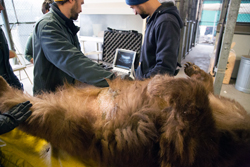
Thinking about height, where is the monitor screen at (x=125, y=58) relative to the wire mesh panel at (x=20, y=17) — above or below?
below

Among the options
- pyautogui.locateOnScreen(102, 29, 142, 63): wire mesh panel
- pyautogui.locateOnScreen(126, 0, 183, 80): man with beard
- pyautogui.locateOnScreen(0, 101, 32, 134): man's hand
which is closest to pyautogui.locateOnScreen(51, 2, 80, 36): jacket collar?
pyautogui.locateOnScreen(126, 0, 183, 80): man with beard

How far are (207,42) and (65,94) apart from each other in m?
13.5

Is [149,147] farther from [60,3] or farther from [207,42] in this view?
[207,42]

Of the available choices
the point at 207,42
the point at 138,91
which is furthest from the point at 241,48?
the point at 207,42

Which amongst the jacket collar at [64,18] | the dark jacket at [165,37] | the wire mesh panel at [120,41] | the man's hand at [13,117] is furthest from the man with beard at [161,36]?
the wire mesh panel at [120,41]

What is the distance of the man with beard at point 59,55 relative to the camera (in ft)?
3.30

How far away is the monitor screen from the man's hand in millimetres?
1922

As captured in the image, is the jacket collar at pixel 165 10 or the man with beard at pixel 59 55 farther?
the jacket collar at pixel 165 10

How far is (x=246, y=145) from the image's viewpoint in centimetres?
67

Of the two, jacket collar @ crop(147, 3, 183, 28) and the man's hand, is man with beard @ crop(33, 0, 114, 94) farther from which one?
jacket collar @ crop(147, 3, 183, 28)

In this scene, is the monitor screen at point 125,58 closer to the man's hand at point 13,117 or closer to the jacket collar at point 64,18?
the jacket collar at point 64,18

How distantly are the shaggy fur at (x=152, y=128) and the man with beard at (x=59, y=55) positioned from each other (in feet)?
0.76

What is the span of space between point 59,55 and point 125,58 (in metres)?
1.70

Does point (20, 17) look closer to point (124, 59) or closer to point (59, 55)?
point (124, 59)
